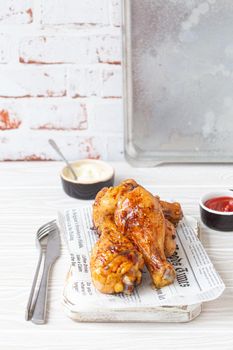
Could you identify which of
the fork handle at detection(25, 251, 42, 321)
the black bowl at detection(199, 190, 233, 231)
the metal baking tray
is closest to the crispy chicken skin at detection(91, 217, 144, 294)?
the fork handle at detection(25, 251, 42, 321)

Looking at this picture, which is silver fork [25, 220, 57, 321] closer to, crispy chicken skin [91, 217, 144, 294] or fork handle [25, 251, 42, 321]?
fork handle [25, 251, 42, 321]

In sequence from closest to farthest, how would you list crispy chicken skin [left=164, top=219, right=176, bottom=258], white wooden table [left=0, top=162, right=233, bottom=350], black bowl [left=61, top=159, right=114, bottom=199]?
white wooden table [left=0, top=162, right=233, bottom=350]
crispy chicken skin [left=164, top=219, right=176, bottom=258]
black bowl [left=61, top=159, right=114, bottom=199]

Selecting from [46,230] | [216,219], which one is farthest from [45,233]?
[216,219]

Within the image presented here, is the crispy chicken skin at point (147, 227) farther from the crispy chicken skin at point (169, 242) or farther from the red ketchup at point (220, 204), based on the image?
the red ketchup at point (220, 204)

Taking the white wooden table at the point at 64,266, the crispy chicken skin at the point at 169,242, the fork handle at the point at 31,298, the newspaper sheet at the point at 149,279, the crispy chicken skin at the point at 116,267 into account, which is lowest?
the white wooden table at the point at 64,266

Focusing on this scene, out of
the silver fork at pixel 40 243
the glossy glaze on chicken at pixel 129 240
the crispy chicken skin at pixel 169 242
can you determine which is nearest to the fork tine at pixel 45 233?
the silver fork at pixel 40 243

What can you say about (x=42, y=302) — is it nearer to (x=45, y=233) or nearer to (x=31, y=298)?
(x=31, y=298)
